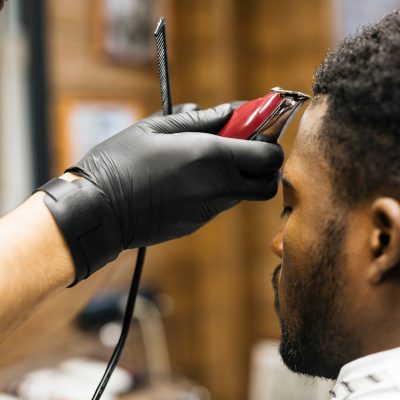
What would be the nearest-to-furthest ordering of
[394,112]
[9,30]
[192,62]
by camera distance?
[394,112] → [9,30] → [192,62]

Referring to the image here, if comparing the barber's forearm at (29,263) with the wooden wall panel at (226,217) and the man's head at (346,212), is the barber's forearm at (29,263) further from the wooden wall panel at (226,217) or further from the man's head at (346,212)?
the wooden wall panel at (226,217)

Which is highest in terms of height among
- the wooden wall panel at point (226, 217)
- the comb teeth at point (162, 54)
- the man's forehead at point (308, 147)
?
the comb teeth at point (162, 54)

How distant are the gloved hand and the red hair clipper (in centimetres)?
3

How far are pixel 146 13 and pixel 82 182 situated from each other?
2.56m

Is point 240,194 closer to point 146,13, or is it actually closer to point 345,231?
point 345,231

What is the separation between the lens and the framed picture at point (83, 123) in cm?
307

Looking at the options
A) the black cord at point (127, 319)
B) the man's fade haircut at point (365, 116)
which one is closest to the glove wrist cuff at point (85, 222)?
the black cord at point (127, 319)

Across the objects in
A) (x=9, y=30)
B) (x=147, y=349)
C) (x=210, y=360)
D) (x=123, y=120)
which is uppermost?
(x=9, y=30)

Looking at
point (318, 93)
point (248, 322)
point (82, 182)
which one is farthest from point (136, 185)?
point (248, 322)

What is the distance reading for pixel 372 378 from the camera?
0.92m

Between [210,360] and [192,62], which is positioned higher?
[192,62]

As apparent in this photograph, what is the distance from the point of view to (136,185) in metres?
1.06

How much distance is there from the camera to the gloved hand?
106 cm

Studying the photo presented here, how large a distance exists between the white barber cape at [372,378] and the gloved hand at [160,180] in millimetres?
349
